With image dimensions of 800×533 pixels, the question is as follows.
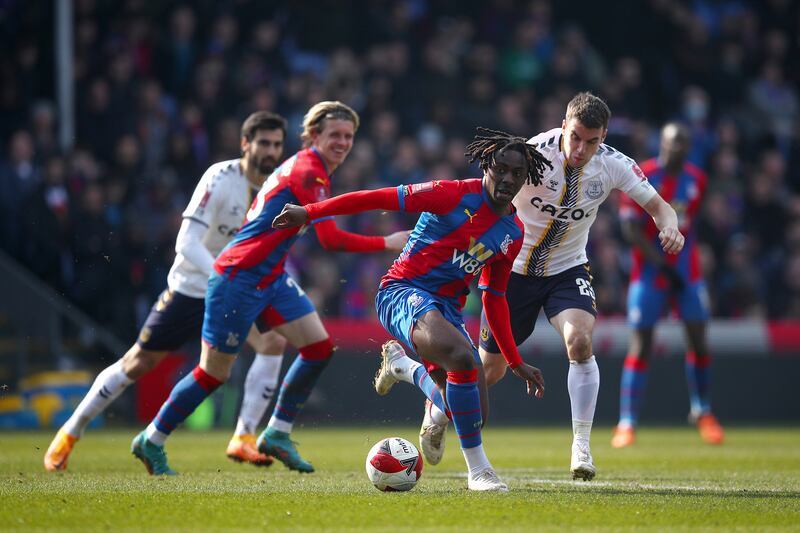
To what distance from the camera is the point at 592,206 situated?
8234 millimetres

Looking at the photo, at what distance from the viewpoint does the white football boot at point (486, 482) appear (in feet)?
22.7

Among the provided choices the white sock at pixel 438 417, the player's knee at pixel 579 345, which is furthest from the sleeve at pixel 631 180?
the white sock at pixel 438 417

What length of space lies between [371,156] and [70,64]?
4275 millimetres

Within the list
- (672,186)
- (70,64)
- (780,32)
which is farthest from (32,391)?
(780,32)

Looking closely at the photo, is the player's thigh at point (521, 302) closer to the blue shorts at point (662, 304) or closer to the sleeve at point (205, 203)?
the sleeve at point (205, 203)

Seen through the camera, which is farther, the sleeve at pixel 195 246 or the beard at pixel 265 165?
the beard at pixel 265 165

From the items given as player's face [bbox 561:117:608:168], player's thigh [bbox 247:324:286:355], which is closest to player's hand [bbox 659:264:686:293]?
player's face [bbox 561:117:608:168]

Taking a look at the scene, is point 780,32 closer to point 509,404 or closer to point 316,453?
point 509,404

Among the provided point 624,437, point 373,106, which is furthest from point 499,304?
point 373,106

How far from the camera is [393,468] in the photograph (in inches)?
279

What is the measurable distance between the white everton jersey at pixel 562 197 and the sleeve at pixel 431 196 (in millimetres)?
1109

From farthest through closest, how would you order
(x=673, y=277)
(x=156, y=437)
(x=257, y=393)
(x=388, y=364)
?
1. (x=673, y=277)
2. (x=257, y=393)
3. (x=156, y=437)
4. (x=388, y=364)

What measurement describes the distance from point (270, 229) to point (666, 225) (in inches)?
104

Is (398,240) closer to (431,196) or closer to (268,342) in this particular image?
(431,196)
